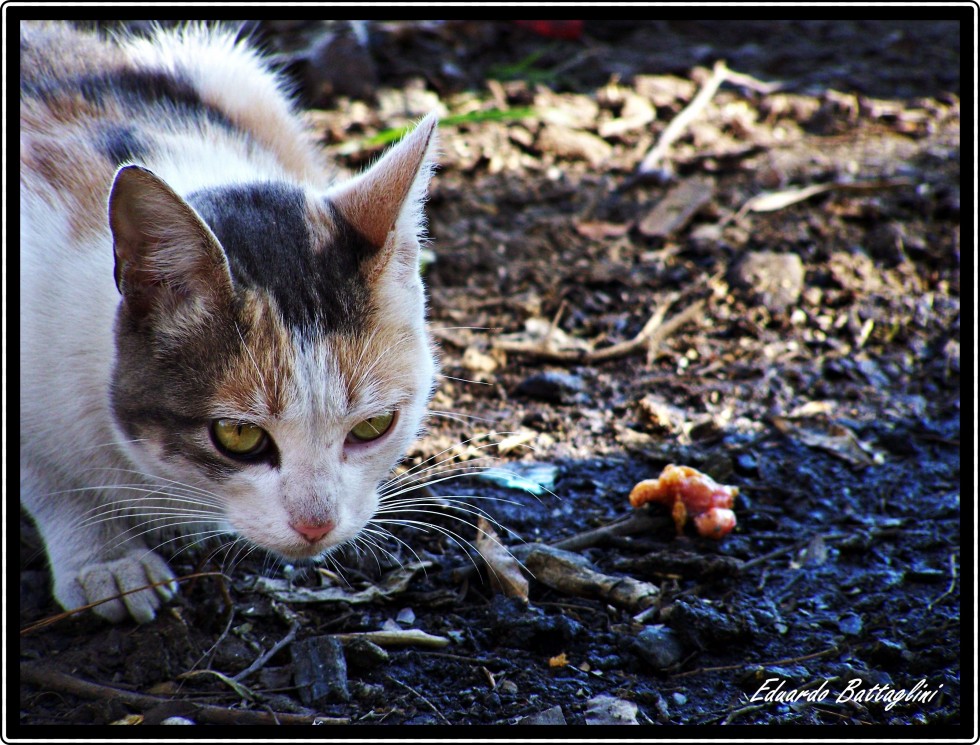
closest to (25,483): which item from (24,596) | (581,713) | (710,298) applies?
(24,596)

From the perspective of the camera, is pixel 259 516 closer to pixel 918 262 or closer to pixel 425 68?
pixel 918 262

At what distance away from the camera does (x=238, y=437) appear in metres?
2.00

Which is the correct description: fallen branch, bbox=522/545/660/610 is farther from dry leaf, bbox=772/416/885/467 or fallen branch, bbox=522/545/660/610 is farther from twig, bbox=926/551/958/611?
dry leaf, bbox=772/416/885/467

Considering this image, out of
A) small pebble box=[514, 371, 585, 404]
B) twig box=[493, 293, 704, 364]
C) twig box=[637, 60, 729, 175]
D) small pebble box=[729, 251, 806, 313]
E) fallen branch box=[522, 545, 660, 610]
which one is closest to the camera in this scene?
fallen branch box=[522, 545, 660, 610]

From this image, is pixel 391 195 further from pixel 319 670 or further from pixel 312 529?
pixel 319 670

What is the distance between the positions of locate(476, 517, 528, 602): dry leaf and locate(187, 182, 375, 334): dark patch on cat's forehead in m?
0.78

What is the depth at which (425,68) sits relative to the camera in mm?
5680

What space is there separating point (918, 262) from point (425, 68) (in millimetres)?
3269

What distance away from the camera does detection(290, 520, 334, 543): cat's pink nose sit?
1.96 meters

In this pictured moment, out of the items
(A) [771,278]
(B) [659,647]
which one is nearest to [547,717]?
(B) [659,647]

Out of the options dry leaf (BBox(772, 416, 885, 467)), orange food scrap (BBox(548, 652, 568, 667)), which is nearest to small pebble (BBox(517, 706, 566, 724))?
orange food scrap (BBox(548, 652, 568, 667))

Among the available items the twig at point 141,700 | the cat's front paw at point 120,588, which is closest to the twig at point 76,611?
the cat's front paw at point 120,588

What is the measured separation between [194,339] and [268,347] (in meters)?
0.18

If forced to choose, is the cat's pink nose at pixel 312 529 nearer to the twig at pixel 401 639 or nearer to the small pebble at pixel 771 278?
the twig at pixel 401 639
